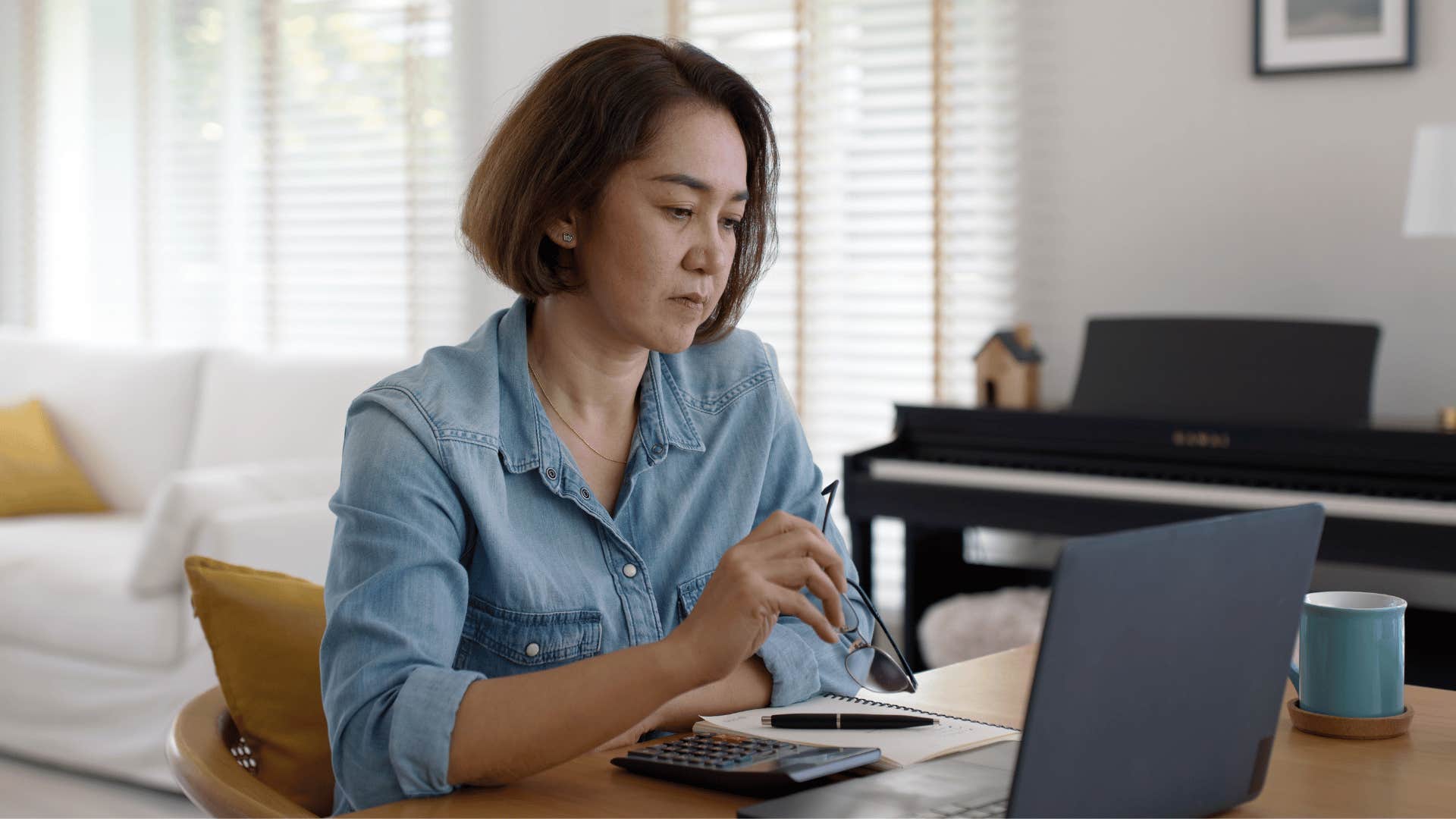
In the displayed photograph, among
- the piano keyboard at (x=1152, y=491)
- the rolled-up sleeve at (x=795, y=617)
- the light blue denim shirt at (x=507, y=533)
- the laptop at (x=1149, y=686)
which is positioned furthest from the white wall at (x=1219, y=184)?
the laptop at (x=1149, y=686)

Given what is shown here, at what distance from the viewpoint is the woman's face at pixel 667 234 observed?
1.39 metres

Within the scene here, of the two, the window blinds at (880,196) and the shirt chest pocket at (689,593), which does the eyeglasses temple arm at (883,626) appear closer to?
the shirt chest pocket at (689,593)

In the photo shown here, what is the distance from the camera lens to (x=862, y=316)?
377cm

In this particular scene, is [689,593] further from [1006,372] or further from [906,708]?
[1006,372]

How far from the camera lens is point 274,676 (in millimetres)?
1512

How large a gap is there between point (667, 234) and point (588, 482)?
0.84 ft

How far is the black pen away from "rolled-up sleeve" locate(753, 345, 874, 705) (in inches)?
2.9

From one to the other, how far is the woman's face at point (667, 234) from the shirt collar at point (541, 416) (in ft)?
0.32

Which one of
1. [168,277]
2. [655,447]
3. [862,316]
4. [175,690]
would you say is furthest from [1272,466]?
[168,277]

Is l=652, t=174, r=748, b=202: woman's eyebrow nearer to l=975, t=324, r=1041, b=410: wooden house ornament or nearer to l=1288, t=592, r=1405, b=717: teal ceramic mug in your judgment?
l=1288, t=592, r=1405, b=717: teal ceramic mug

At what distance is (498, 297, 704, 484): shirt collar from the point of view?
135 centimetres

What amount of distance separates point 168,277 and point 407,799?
4.26m

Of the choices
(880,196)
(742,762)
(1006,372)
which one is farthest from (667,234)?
(880,196)

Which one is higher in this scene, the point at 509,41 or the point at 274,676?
the point at 509,41
